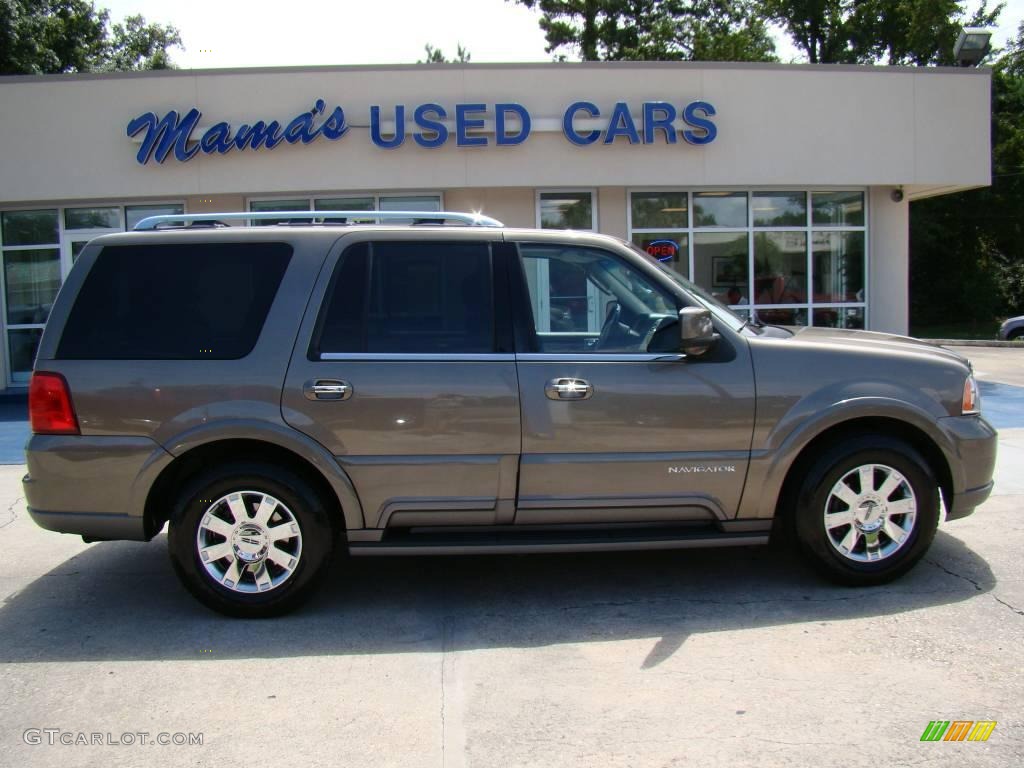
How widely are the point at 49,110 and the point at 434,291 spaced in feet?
37.6

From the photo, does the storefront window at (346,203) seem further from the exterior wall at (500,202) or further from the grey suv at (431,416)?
the grey suv at (431,416)

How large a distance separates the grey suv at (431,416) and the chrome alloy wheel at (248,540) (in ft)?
0.03

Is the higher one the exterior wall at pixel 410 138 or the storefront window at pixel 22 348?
the exterior wall at pixel 410 138

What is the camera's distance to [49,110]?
43.3ft

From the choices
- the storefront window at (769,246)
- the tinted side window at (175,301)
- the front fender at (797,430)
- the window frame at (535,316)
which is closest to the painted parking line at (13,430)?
the tinted side window at (175,301)

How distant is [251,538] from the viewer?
441cm

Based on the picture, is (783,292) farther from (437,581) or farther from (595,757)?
(595,757)

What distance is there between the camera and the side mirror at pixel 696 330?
4.27 metres

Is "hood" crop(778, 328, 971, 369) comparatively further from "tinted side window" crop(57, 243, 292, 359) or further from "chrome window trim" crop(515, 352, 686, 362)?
"tinted side window" crop(57, 243, 292, 359)

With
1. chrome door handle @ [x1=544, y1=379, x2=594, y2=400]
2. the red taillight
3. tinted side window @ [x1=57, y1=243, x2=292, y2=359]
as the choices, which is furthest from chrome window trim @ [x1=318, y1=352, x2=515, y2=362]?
the red taillight

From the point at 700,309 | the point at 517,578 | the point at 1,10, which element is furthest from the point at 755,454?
the point at 1,10

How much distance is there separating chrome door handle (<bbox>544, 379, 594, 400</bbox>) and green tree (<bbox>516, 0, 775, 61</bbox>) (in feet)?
103

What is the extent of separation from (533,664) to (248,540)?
158 centimetres

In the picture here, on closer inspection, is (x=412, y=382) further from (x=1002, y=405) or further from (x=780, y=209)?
(x=780, y=209)
